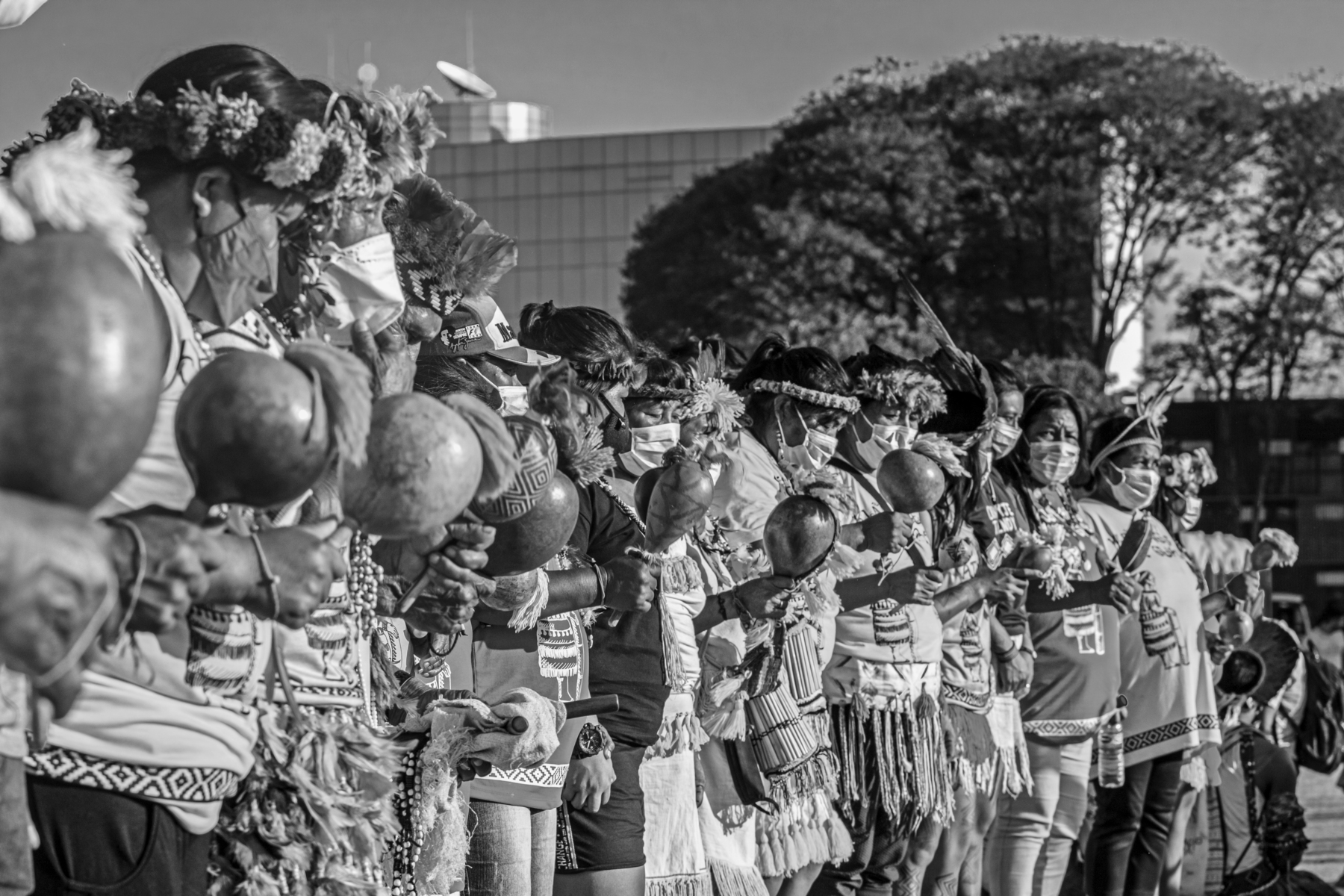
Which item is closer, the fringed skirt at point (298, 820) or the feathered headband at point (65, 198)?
the feathered headband at point (65, 198)

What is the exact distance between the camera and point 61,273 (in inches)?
76.5

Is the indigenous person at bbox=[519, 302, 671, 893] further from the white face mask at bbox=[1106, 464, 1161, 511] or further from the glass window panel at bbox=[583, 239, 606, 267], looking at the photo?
the glass window panel at bbox=[583, 239, 606, 267]

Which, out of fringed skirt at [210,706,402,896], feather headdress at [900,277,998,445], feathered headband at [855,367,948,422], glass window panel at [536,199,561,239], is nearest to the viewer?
fringed skirt at [210,706,402,896]

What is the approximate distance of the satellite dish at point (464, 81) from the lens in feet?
15.8

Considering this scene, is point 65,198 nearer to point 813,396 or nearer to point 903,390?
point 813,396

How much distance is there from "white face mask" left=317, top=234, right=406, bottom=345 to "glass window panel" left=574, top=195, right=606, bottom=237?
5339 centimetres

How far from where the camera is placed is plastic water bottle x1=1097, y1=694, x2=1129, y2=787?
762 centimetres

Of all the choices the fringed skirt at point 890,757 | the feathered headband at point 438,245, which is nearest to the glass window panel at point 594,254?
the fringed skirt at point 890,757

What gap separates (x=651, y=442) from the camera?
5.26 meters

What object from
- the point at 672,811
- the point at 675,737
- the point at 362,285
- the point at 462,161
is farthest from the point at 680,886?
the point at 462,161

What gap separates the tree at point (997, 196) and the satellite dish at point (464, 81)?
18241 millimetres

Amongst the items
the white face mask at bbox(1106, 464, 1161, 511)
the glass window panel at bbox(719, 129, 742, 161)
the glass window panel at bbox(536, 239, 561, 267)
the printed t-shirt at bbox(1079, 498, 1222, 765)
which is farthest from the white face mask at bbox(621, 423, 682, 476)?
the glass window panel at bbox(719, 129, 742, 161)

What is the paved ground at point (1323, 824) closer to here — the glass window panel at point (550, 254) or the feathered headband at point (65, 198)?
the feathered headband at point (65, 198)

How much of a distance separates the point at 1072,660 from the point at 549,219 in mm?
50646
